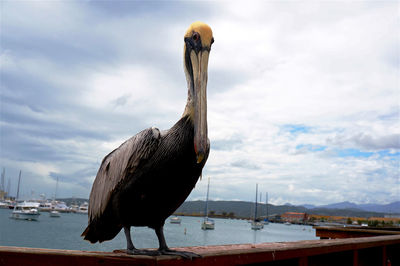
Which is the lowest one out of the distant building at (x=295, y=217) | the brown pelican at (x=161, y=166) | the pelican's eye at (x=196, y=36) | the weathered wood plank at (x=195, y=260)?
the distant building at (x=295, y=217)

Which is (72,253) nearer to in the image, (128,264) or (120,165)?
(128,264)

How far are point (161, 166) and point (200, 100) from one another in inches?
20.9

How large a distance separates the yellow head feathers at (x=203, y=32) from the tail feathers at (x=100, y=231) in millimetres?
1508

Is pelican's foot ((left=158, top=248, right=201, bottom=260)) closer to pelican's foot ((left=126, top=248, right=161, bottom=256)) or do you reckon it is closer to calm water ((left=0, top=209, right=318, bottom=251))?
pelican's foot ((left=126, top=248, right=161, bottom=256))

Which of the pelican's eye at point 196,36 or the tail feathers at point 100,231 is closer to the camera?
the pelican's eye at point 196,36

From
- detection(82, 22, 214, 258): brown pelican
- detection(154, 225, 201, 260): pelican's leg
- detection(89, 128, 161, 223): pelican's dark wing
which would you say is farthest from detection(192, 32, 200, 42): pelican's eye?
detection(154, 225, 201, 260): pelican's leg

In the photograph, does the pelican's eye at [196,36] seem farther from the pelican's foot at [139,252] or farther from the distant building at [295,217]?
the distant building at [295,217]

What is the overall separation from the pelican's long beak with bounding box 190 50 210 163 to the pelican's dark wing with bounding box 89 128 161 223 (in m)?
0.39

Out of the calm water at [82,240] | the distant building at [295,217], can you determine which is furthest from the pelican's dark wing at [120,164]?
the distant building at [295,217]

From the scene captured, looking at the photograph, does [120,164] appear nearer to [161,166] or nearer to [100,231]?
[161,166]

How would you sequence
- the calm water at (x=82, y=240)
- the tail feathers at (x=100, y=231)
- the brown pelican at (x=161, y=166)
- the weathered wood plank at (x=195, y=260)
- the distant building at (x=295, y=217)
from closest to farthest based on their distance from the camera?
the weathered wood plank at (x=195, y=260)
the brown pelican at (x=161, y=166)
the tail feathers at (x=100, y=231)
the calm water at (x=82, y=240)
the distant building at (x=295, y=217)

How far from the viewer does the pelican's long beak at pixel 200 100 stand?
225 cm

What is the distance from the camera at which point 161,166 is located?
96.7 inches

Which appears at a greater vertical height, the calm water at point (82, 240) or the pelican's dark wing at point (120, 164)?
the pelican's dark wing at point (120, 164)
